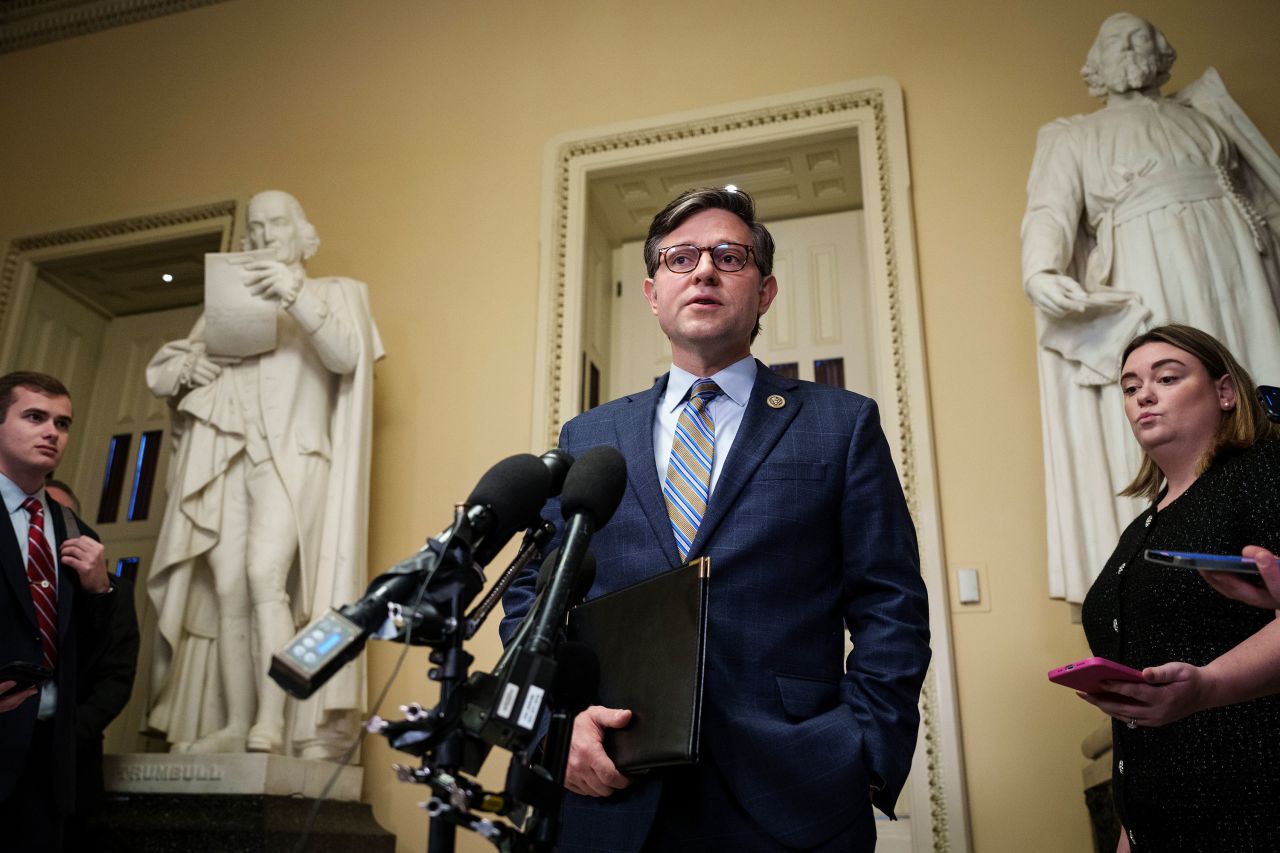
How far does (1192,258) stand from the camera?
3.47m

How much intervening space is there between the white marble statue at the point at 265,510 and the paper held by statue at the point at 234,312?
0.16 feet

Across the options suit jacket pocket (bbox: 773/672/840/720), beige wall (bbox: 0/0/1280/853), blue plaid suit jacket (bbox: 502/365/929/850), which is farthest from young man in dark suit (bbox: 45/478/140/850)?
suit jacket pocket (bbox: 773/672/840/720)

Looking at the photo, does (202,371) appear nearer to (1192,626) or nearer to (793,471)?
(793,471)

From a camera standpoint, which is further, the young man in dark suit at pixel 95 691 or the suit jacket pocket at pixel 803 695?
the young man in dark suit at pixel 95 691

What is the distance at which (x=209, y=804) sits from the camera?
3.39 meters

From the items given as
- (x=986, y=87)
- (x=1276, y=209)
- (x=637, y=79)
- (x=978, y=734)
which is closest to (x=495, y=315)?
(x=637, y=79)

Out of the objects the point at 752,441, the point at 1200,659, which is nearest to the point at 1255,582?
the point at 1200,659

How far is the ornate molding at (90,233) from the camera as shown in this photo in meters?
5.41

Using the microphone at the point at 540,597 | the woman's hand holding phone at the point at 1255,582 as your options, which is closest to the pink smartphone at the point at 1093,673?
the woman's hand holding phone at the point at 1255,582

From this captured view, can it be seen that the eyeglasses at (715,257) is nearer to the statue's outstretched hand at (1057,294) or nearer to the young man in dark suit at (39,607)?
the young man in dark suit at (39,607)

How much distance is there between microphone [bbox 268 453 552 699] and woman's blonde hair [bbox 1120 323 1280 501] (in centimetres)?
155

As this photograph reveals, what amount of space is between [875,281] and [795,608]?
2864 mm

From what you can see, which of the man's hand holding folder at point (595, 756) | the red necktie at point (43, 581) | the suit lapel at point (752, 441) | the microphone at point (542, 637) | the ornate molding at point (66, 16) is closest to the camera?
the microphone at point (542, 637)

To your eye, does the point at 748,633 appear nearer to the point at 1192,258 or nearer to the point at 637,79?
the point at 1192,258
